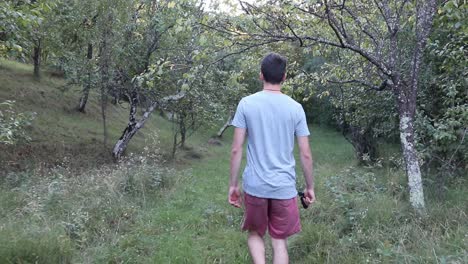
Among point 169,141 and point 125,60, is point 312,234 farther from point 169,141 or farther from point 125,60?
point 169,141

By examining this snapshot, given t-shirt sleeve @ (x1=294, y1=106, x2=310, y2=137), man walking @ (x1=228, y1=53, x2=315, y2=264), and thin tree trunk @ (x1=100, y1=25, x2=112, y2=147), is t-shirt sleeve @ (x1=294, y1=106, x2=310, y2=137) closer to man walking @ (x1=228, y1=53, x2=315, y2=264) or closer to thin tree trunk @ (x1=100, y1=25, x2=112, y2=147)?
man walking @ (x1=228, y1=53, x2=315, y2=264)

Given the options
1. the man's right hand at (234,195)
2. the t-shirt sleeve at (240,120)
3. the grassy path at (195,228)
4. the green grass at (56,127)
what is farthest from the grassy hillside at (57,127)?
the t-shirt sleeve at (240,120)

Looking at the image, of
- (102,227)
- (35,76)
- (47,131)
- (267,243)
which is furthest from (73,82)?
(267,243)

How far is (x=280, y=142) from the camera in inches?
141

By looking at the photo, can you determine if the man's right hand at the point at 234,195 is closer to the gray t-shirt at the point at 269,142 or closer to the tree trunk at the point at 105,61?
the gray t-shirt at the point at 269,142

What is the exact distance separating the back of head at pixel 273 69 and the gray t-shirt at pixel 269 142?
0.14 m

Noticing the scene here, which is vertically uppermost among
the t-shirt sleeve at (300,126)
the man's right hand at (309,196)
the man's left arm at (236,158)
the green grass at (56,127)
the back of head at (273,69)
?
the back of head at (273,69)

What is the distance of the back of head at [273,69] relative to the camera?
367 cm

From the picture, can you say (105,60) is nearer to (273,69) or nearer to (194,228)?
(194,228)

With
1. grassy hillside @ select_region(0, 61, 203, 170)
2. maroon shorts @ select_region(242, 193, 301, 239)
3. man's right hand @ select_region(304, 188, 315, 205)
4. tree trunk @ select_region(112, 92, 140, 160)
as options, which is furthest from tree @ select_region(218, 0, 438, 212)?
tree trunk @ select_region(112, 92, 140, 160)

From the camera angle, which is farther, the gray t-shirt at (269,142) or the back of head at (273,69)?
the back of head at (273,69)

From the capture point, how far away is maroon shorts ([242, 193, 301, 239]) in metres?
3.61

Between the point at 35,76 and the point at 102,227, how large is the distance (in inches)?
671

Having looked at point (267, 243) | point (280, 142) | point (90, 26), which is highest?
point (90, 26)
